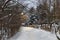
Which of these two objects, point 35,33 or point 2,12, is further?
point 35,33

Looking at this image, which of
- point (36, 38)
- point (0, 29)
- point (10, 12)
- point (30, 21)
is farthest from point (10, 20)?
point (30, 21)

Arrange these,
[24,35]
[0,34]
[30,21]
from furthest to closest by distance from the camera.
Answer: [30,21], [24,35], [0,34]

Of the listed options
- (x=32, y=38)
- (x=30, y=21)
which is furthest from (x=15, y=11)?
(x=30, y=21)

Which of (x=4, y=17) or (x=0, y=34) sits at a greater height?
(x=4, y=17)

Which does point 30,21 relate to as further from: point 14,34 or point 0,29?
point 0,29

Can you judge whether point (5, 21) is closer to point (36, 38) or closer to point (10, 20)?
point (10, 20)

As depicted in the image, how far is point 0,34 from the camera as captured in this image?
105 inches

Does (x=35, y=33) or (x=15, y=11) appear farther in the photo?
(x=35, y=33)

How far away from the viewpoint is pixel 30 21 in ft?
17.3

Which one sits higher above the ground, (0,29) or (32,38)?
(0,29)

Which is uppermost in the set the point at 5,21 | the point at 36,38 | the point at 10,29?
the point at 5,21

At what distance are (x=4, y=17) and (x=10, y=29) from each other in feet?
1.40

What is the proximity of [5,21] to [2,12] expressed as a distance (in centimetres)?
16

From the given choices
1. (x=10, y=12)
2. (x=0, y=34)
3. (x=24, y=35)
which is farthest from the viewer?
(x=24, y=35)
